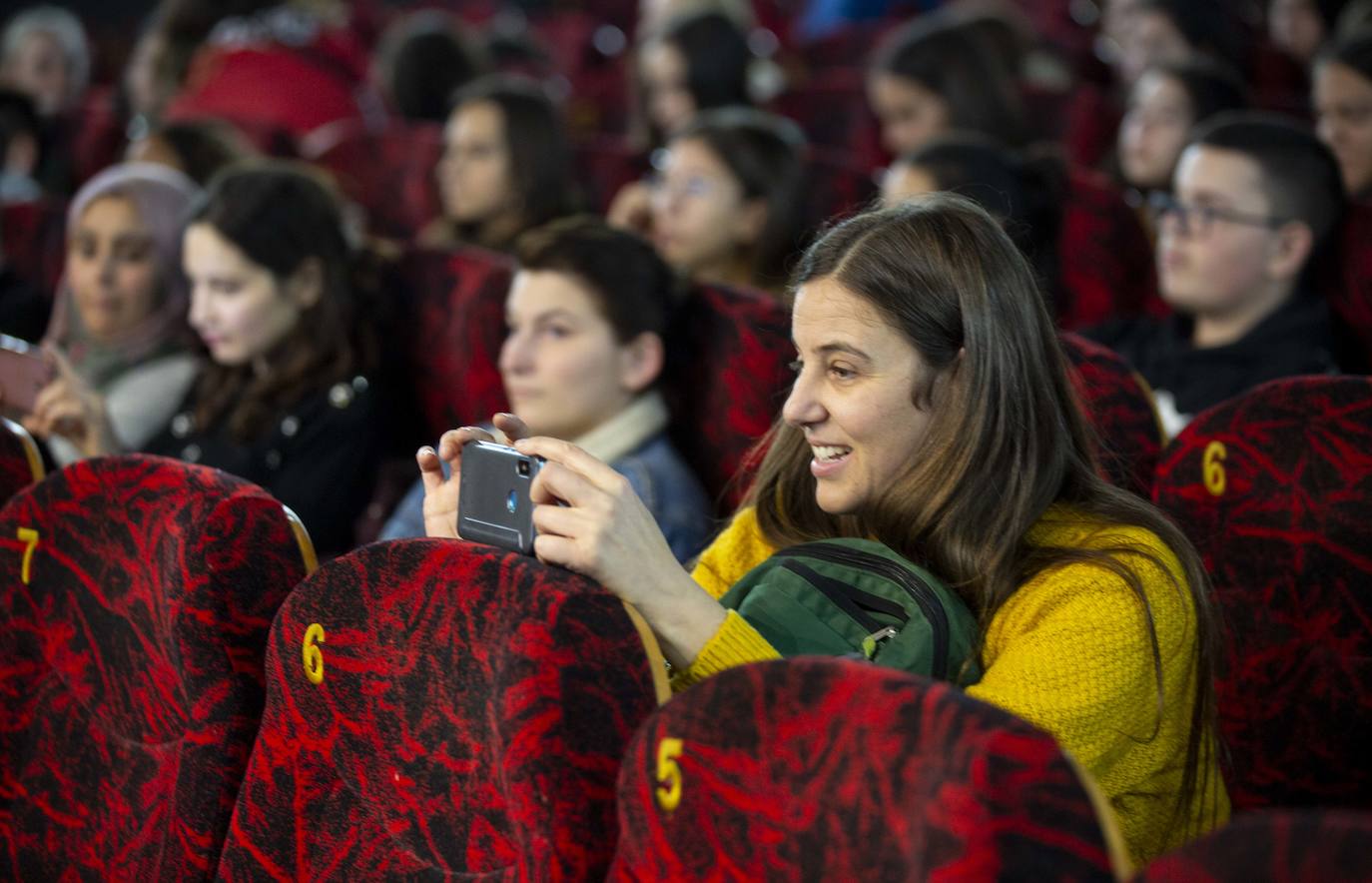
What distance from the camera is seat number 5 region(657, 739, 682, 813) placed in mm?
1120

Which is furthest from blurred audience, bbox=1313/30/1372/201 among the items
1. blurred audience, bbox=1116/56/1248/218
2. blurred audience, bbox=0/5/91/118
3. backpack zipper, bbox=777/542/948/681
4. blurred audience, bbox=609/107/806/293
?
blurred audience, bbox=0/5/91/118

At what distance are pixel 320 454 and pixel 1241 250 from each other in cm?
152

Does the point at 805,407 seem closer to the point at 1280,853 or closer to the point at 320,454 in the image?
the point at 1280,853

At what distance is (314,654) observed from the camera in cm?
137

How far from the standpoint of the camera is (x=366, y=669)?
132cm

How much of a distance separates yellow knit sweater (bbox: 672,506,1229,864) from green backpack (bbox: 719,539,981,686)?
0.03m

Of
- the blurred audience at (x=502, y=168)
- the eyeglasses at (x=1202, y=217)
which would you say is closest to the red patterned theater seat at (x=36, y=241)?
the blurred audience at (x=502, y=168)

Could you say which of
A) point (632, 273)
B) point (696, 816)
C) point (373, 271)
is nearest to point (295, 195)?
point (373, 271)

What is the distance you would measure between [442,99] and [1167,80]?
7.20 ft

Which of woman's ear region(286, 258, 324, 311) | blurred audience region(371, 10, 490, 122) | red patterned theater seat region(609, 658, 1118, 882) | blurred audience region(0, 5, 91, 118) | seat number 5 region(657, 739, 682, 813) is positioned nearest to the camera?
red patterned theater seat region(609, 658, 1118, 882)

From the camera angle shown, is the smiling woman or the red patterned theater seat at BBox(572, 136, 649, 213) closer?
the smiling woman

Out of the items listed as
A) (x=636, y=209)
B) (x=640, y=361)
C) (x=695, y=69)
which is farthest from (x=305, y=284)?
(x=695, y=69)

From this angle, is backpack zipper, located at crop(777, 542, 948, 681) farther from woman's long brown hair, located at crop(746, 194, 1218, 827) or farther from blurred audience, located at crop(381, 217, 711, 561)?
blurred audience, located at crop(381, 217, 711, 561)

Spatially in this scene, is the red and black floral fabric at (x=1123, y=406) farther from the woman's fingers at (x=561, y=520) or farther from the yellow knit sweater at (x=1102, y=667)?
the woman's fingers at (x=561, y=520)
